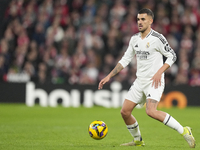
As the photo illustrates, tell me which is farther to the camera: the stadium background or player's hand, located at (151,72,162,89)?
the stadium background

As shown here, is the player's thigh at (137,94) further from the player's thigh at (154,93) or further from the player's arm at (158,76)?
the player's arm at (158,76)

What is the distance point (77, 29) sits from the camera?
17219 millimetres

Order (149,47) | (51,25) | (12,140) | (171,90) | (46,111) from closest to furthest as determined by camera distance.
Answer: (149,47) < (12,140) < (46,111) < (171,90) < (51,25)

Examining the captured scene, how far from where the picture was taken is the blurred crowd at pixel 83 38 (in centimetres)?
1566

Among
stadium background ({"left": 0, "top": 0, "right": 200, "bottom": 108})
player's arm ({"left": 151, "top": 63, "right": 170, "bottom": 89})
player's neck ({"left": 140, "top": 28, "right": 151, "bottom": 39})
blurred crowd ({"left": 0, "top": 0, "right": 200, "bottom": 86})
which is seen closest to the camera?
player's arm ({"left": 151, "top": 63, "right": 170, "bottom": 89})

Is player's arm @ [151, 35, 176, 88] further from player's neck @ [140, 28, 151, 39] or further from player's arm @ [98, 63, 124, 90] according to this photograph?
player's arm @ [98, 63, 124, 90]

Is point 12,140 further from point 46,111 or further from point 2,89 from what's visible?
point 2,89

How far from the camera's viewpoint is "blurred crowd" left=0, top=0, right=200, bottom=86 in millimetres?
15664

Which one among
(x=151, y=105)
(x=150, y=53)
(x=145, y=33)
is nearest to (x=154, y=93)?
(x=151, y=105)

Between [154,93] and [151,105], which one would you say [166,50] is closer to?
[154,93]

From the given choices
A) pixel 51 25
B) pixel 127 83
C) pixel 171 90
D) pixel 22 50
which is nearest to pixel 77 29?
pixel 51 25

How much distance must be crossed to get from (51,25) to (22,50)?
6.15ft

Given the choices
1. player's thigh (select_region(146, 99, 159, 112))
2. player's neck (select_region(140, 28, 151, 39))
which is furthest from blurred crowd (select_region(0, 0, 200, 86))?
player's thigh (select_region(146, 99, 159, 112))

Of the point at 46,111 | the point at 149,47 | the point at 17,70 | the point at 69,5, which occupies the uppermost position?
the point at 69,5
